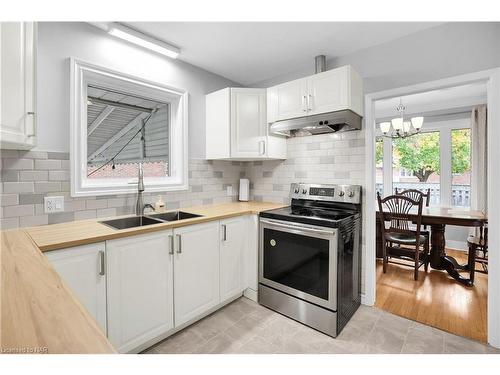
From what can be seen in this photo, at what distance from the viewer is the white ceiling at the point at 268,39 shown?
203 centimetres

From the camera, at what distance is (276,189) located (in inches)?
121

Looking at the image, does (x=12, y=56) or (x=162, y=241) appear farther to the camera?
(x=162, y=241)

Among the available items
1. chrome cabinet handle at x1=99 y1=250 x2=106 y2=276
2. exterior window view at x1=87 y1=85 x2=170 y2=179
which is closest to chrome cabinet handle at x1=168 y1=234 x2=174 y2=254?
chrome cabinet handle at x1=99 y1=250 x2=106 y2=276

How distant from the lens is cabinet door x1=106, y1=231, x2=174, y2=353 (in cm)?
155

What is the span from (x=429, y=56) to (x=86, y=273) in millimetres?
2945

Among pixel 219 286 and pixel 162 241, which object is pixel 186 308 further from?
pixel 162 241

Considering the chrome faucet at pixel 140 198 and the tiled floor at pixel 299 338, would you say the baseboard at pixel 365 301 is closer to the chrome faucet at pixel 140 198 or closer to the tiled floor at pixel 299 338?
the tiled floor at pixel 299 338

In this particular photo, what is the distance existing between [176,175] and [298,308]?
1.74 meters

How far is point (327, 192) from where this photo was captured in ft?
8.48

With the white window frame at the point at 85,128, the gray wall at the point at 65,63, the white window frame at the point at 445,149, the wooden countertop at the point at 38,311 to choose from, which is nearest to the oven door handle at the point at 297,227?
the white window frame at the point at 85,128

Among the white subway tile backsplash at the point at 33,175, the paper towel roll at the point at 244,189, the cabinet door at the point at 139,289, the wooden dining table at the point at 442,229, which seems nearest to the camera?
the cabinet door at the point at 139,289

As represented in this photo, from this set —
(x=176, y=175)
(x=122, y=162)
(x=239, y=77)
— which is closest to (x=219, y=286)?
(x=176, y=175)

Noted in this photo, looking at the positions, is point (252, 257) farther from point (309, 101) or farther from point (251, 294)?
point (309, 101)

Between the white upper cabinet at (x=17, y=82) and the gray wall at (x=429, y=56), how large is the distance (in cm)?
244
